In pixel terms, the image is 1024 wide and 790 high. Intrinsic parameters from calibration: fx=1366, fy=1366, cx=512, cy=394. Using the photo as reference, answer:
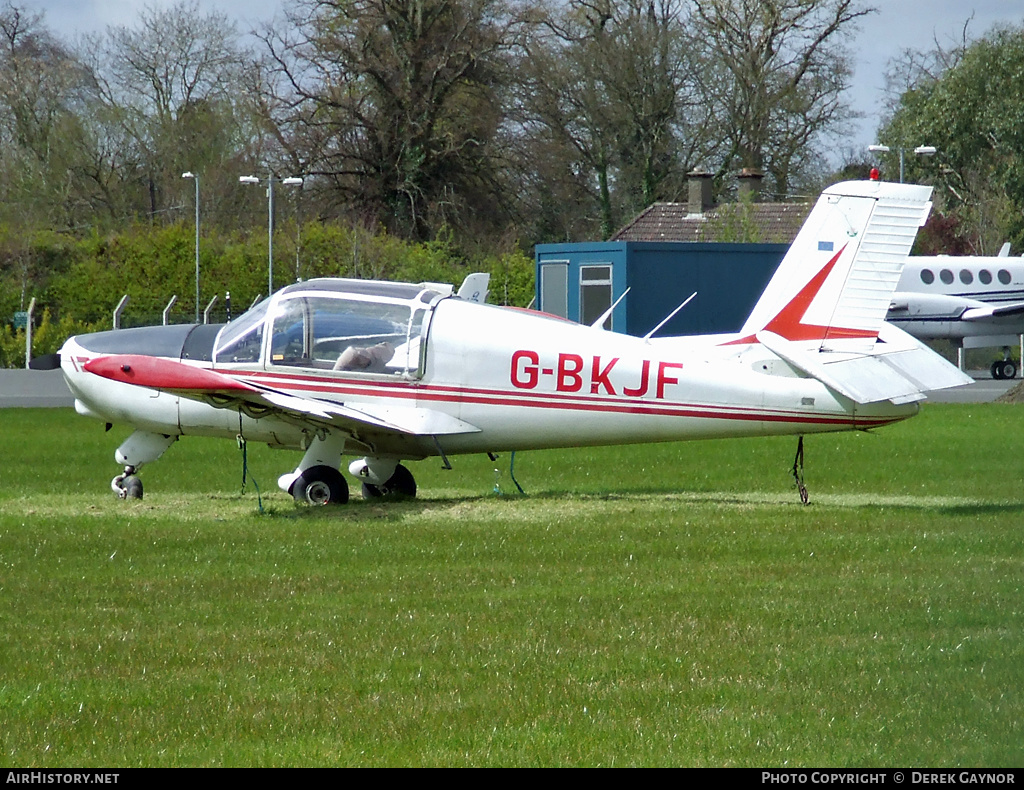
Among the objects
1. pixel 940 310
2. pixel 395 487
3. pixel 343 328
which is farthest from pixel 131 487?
pixel 940 310

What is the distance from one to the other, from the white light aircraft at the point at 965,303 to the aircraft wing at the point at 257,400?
25.7m

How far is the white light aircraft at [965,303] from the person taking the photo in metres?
35.9

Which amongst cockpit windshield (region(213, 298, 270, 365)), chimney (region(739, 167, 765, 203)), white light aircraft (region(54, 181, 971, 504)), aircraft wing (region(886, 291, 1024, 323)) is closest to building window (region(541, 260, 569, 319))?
aircraft wing (region(886, 291, 1024, 323))

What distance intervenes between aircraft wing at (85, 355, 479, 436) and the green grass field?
75 cm

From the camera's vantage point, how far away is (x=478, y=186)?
48.3 meters

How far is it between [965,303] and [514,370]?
89.6ft

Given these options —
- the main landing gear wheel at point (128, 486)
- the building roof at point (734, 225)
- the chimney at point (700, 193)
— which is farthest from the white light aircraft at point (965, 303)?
the main landing gear wheel at point (128, 486)

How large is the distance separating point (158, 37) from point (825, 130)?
14275 millimetres

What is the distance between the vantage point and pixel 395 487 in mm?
13141

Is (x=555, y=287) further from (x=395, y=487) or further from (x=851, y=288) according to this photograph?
(x=851, y=288)

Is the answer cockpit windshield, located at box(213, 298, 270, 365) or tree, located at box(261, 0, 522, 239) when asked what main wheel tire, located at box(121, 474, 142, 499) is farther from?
tree, located at box(261, 0, 522, 239)

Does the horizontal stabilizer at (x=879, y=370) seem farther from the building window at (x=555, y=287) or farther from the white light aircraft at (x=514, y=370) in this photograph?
the building window at (x=555, y=287)
